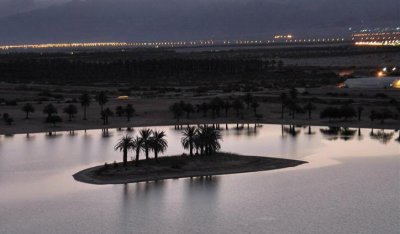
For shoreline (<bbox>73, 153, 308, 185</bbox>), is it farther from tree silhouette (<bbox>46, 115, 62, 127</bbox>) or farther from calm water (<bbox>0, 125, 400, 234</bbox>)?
tree silhouette (<bbox>46, 115, 62, 127</bbox>)

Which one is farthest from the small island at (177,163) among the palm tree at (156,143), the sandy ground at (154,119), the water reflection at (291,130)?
the sandy ground at (154,119)

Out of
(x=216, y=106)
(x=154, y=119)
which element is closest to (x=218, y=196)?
(x=154, y=119)

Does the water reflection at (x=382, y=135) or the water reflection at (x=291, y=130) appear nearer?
the water reflection at (x=382, y=135)

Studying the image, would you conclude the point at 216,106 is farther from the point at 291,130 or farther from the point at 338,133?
the point at 338,133

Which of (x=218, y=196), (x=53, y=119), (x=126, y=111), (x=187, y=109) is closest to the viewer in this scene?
(x=218, y=196)

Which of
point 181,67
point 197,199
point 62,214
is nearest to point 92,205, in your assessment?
point 62,214

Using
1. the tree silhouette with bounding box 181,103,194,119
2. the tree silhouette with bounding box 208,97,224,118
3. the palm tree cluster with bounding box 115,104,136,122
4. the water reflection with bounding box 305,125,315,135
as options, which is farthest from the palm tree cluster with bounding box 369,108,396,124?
the palm tree cluster with bounding box 115,104,136,122

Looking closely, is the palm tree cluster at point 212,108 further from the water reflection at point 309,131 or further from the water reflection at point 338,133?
the water reflection at point 338,133
